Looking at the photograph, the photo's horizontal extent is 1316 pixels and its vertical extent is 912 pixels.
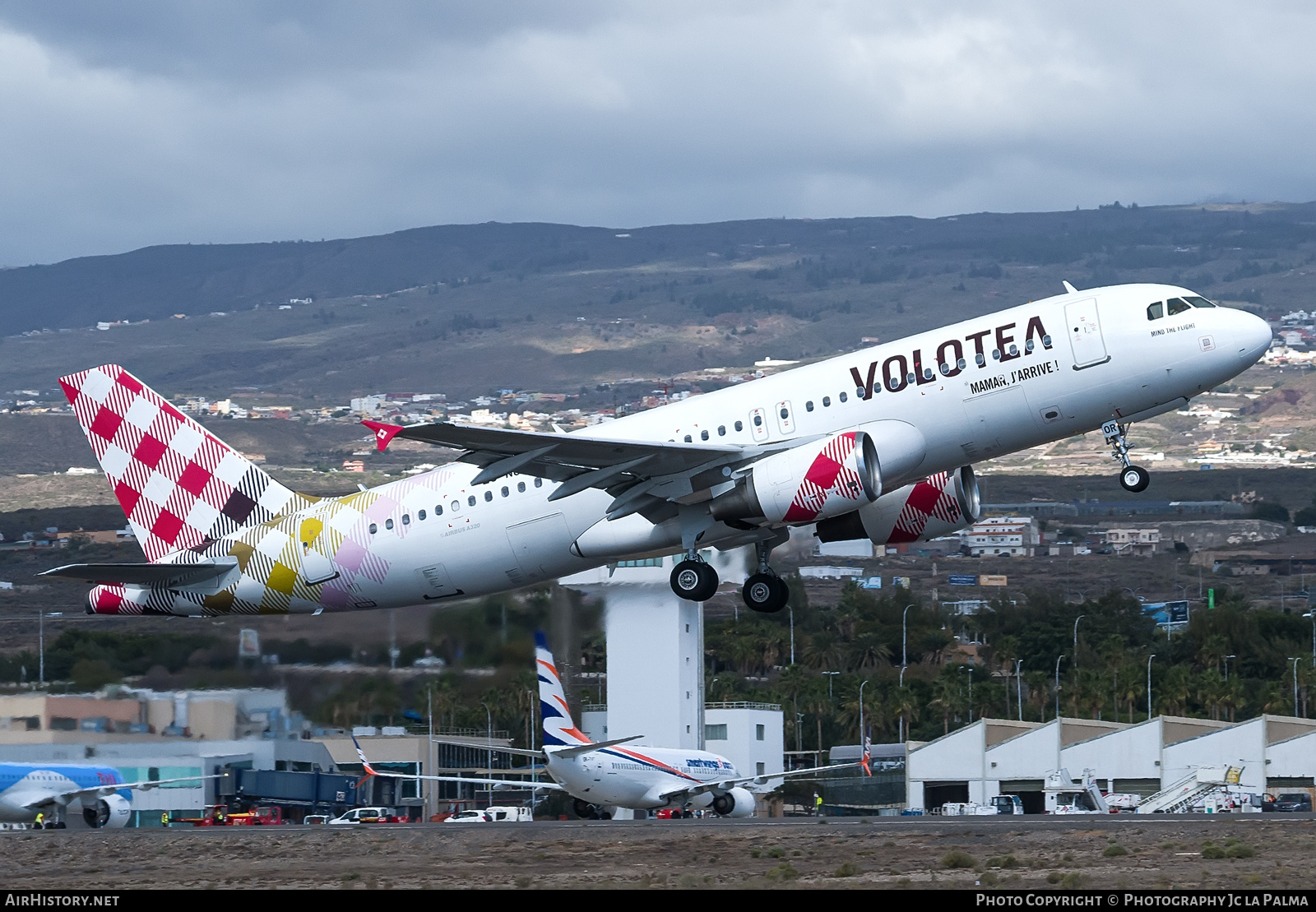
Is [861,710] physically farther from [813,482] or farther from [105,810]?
[813,482]

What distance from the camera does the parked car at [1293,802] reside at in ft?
215

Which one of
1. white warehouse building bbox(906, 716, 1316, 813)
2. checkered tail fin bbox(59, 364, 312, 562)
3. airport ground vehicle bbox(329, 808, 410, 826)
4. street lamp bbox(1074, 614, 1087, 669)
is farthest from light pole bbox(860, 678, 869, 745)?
checkered tail fin bbox(59, 364, 312, 562)

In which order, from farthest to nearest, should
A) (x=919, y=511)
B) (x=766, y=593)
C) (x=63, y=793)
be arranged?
(x=63, y=793) < (x=919, y=511) < (x=766, y=593)

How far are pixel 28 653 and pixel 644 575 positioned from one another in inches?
606

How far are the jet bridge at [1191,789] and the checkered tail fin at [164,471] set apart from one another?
119 ft

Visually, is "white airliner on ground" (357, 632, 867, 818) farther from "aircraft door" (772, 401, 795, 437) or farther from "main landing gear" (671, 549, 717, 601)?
"aircraft door" (772, 401, 795, 437)

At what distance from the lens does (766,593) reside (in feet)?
136

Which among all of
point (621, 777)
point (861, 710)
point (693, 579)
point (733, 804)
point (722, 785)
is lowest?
point (733, 804)

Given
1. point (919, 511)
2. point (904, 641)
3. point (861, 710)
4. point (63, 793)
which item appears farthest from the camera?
point (904, 641)

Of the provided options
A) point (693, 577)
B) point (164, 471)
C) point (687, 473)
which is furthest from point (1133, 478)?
point (164, 471)

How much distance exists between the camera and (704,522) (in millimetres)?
39781

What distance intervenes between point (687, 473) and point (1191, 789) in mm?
36607

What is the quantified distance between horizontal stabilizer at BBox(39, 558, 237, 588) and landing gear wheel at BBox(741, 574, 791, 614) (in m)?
11.8

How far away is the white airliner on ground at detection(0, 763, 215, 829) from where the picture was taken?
48188mm
